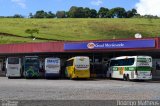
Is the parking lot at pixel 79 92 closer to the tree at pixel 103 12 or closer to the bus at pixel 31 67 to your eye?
the bus at pixel 31 67

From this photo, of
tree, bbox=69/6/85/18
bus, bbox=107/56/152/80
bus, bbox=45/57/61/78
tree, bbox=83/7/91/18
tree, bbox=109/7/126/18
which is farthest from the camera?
tree, bbox=109/7/126/18

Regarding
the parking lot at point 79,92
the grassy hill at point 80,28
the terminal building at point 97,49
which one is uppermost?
the grassy hill at point 80,28

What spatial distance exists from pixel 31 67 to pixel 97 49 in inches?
304

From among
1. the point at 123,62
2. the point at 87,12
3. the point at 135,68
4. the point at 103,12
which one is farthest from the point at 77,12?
the point at 135,68

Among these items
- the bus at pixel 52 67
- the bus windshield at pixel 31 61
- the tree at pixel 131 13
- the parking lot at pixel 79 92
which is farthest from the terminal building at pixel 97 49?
the tree at pixel 131 13

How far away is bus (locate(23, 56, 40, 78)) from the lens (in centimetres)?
4962

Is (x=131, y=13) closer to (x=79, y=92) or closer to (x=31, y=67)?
(x=31, y=67)

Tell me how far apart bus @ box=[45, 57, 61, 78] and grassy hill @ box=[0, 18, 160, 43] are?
3351 centimetres

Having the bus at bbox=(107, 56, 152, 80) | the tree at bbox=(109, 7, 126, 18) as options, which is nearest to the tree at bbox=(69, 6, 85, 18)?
the tree at bbox=(109, 7, 126, 18)

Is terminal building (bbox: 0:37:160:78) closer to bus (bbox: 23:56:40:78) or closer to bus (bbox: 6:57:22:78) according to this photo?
bus (bbox: 23:56:40:78)

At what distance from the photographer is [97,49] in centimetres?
4931

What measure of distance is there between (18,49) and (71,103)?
3750 cm

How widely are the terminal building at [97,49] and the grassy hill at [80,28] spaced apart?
1021 inches

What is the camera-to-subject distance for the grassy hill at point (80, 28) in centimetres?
9017
